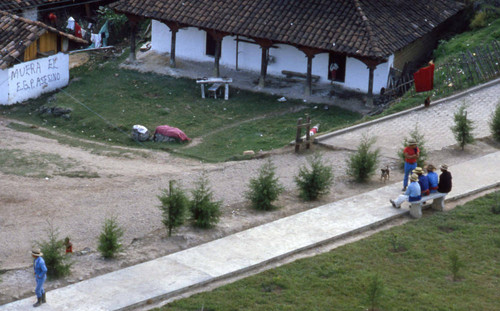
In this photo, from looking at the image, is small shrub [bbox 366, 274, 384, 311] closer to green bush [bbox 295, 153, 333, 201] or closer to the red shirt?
green bush [bbox 295, 153, 333, 201]

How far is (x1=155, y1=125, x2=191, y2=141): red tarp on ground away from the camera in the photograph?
24.8 meters

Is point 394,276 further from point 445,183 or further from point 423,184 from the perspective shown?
point 445,183

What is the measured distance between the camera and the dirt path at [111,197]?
→ 14.9 m

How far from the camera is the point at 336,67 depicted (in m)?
29.0

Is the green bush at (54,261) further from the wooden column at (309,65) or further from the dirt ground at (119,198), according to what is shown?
the wooden column at (309,65)

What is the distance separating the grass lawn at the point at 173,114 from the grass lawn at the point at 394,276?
26.5 feet

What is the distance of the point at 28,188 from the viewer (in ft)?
62.1

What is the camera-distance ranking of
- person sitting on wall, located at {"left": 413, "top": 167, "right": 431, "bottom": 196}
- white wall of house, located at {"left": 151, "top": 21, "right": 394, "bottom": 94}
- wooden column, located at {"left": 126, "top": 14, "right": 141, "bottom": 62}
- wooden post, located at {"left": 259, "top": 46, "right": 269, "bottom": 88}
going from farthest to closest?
wooden column, located at {"left": 126, "top": 14, "right": 141, "bottom": 62}
wooden post, located at {"left": 259, "top": 46, "right": 269, "bottom": 88}
white wall of house, located at {"left": 151, "top": 21, "right": 394, "bottom": 94}
person sitting on wall, located at {"left": 413, "top": 167, "right": 431, "bottom": 196}

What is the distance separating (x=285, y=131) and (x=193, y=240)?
10.2 metres

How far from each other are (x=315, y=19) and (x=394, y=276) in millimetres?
15615

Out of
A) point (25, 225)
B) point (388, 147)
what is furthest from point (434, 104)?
point (25, 225)

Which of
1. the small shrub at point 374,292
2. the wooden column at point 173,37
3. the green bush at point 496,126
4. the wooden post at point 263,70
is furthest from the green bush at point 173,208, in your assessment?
the wooden column at point 173,37

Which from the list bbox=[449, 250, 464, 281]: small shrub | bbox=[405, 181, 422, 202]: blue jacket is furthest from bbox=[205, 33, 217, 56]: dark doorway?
bbox=[449, 250, 464, 281]: small shrub

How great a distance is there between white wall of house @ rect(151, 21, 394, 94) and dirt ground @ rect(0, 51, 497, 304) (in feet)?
23.7
